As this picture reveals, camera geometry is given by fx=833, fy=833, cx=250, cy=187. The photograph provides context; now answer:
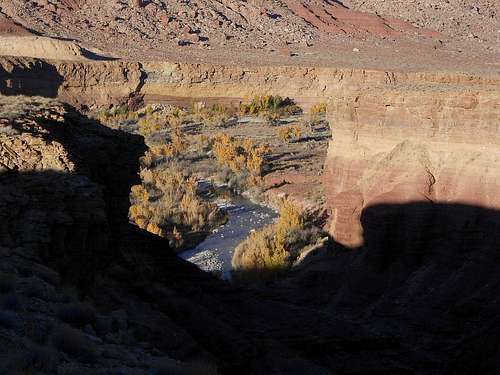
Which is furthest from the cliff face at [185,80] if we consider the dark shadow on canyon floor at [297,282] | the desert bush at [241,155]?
the dark shadow on canyon floor at [297,282]

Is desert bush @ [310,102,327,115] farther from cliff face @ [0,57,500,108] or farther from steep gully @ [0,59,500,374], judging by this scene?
steep gully @ [0,59,500,374]

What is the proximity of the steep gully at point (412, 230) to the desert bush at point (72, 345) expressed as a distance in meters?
6.11

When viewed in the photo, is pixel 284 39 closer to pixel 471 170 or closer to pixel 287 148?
pixel 287 148

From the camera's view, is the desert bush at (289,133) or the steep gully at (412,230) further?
the desert bush at (289,133)

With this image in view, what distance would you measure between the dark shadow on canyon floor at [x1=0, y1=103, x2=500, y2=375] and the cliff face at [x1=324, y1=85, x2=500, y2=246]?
0.44 m

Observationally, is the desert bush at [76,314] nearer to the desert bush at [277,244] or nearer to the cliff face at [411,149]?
the cliff face at [411,149]

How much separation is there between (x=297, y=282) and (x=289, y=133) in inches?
964

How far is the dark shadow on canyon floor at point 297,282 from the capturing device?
9.74m

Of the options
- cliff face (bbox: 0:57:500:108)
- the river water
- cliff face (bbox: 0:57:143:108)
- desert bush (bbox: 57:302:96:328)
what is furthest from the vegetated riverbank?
desert bush (bbox: 57:302:96:328)

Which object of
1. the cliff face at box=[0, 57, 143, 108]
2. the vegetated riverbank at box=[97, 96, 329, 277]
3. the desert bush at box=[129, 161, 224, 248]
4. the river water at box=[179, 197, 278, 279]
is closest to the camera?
the river water at box=[179, 197, 278, 279]

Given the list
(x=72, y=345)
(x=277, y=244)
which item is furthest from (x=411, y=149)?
(x=72, y=345)

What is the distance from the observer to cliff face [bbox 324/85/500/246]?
17.4 meters

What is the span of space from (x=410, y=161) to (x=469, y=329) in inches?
197

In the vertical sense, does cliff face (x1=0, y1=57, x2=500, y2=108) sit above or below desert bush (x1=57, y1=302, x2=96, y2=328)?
below
